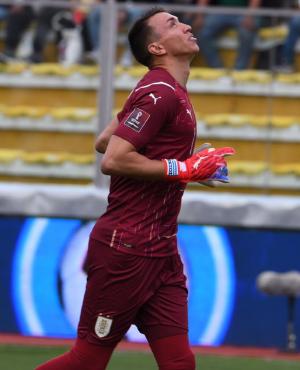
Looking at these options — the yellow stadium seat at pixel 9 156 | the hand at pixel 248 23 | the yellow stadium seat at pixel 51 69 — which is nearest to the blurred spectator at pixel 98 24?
the yellow stadium seat at pixel 51 69

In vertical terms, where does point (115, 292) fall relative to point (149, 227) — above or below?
below

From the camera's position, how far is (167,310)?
433cm

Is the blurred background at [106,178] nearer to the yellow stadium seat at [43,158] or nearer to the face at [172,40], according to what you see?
the yellow stadium seat at [43,158]

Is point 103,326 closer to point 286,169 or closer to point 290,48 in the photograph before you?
point 286,169

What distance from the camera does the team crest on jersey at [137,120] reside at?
165 inches

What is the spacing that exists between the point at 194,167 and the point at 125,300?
65cm

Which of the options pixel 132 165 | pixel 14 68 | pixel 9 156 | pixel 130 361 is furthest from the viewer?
pixel 14 68

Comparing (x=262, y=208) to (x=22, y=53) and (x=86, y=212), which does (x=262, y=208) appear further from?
(x=22, y=53)

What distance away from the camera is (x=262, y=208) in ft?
25.3

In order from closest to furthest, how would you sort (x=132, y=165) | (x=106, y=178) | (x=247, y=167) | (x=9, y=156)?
(x=132, y=165) → (x=106, y=178) → (x=247, y=167) → (x=9, y=156)

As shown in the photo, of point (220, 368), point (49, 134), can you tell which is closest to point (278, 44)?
point (49, 134)

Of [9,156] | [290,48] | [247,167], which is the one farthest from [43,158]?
[290,48]

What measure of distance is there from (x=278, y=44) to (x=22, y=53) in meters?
2.15

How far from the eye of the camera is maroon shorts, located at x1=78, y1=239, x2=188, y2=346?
4320 millimetres
